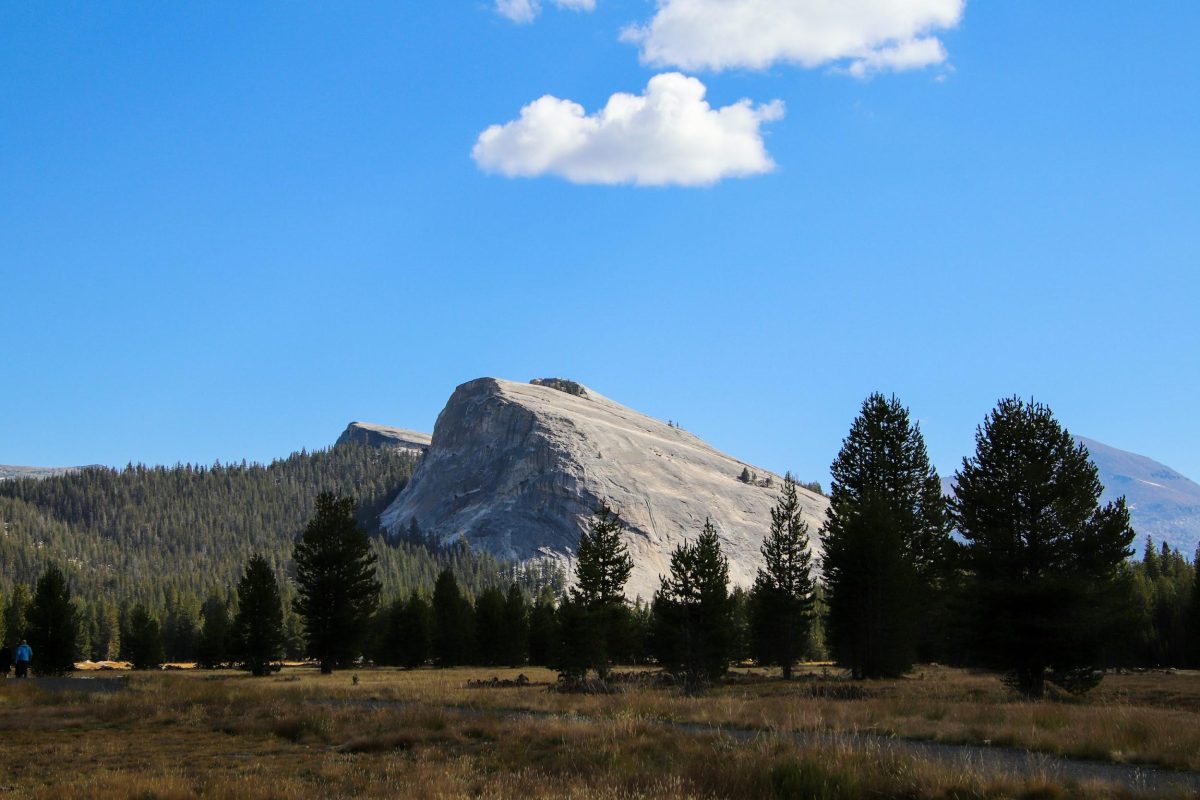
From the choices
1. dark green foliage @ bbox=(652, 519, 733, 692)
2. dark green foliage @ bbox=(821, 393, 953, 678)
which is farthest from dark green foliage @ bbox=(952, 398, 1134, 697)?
dark green foliage @ bbox=(652, 519, 733, 692)

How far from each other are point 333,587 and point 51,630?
84.4 feet

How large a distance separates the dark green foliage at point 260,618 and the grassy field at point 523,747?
103 feet

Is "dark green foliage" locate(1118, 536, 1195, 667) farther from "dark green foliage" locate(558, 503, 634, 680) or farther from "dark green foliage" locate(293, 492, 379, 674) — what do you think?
"dark green foliage" locate(293, 492, 379, 674)

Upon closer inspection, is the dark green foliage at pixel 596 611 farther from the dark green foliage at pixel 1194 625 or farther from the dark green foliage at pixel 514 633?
the dark green foliage at pixel 1194 625

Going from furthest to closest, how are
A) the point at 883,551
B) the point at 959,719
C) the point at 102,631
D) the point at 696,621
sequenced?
the point at 102,631 → the point at 696,621 → the point at 883,551 → the point at 959,719

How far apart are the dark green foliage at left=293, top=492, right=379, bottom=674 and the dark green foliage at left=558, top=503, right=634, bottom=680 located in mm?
14925

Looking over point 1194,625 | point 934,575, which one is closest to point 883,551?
point 934,575

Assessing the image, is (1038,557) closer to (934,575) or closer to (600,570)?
(934,575)

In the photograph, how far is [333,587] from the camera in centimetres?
6000

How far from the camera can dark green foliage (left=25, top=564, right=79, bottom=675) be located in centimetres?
6700

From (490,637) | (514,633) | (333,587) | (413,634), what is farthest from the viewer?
(514,633)

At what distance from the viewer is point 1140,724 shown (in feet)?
58.3

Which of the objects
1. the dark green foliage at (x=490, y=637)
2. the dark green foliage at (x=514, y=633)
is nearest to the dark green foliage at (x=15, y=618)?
the dark green foliage at (x=490, y=637)

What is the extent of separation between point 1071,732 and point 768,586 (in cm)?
4330
